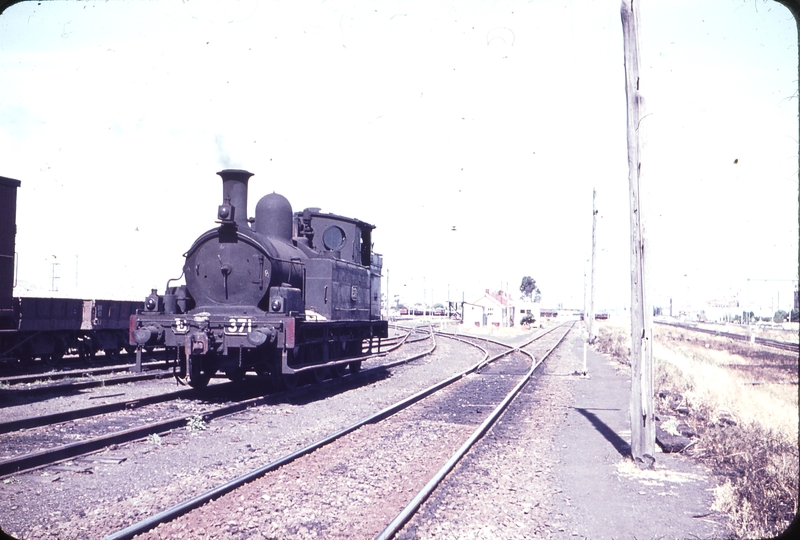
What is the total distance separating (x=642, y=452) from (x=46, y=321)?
15289 millimetres

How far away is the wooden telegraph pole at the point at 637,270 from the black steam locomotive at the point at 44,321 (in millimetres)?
13236

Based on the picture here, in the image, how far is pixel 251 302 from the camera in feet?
36.1

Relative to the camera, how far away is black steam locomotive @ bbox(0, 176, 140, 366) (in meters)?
13.9

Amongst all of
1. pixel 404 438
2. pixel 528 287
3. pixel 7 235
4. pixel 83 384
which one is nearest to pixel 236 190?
pixel 83 384

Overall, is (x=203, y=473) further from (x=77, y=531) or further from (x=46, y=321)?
(x=46, y=321)

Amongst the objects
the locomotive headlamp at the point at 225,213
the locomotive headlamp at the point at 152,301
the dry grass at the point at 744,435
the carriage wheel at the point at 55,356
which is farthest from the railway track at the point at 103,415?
the dry grass at the point at 744,435

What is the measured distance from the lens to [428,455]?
741 cm

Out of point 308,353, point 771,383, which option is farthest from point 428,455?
point 771,383

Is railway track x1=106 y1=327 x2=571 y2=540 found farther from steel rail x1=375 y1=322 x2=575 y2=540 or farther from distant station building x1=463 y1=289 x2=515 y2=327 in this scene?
distant station building x1=463 y1=289 x2=515 y2=327

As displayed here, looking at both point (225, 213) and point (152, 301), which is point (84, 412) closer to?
point (152, 301)

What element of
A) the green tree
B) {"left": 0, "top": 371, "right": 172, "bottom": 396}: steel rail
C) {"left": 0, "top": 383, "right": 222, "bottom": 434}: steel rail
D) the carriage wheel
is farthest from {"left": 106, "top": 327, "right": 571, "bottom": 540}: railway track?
the green tree

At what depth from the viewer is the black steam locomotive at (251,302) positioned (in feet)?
34.3

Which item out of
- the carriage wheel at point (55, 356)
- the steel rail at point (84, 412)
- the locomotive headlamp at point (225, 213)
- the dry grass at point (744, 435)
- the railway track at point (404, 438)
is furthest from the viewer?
the carriage wheel at point (55, 356)

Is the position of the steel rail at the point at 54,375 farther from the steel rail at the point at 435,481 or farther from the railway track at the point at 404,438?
the steel rail at the point at 435,481
